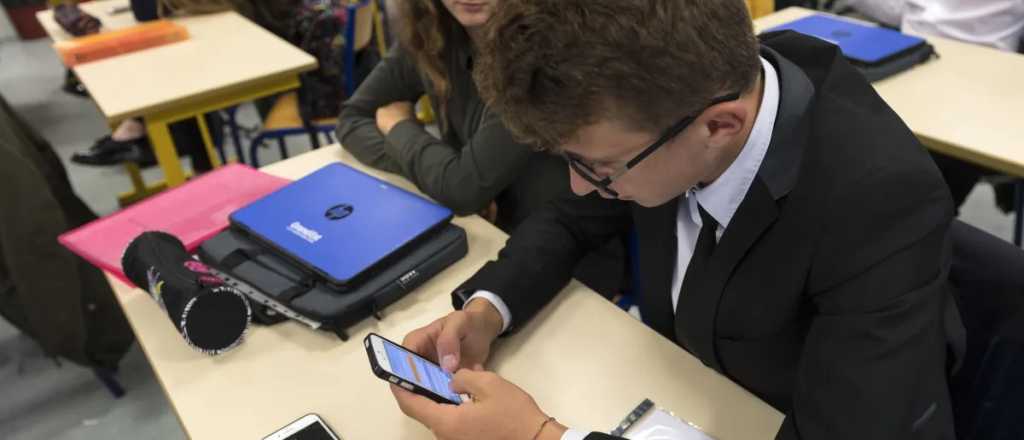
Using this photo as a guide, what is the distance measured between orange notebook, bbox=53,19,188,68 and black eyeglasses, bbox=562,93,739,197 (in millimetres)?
2184

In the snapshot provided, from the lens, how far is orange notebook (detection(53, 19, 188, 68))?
7.75ft

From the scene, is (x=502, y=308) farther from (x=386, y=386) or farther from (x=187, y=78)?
(x=187, y=78)

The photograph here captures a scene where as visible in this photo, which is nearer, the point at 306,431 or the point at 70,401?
the point at 306,431

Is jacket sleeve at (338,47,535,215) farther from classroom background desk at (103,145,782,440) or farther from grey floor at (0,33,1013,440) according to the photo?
grey floor at (0,33,1013,440)

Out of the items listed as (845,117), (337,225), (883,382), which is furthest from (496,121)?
(883,382)

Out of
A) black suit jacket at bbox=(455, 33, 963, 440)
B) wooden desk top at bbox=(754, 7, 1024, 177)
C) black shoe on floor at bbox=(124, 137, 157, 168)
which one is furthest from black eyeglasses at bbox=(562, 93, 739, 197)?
black shoe on floor at bbox=(124, 137, 157, 168)

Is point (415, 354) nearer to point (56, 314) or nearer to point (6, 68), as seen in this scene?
point (56, 314)

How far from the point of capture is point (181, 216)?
1310 millimetres

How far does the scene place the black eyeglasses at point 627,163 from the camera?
0.68 meters

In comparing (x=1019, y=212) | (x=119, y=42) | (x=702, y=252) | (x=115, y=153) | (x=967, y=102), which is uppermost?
(x=702, y=252)

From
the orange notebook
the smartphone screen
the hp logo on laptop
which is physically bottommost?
the orange notebook

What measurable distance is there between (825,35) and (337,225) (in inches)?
58.8

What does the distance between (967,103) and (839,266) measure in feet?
3.94

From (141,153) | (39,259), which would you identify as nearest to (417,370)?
(39,259)
